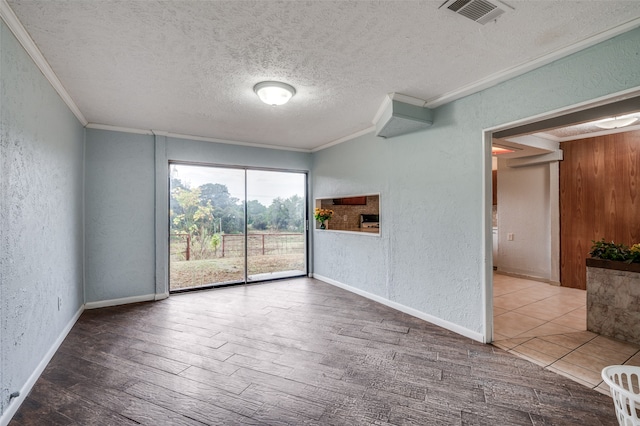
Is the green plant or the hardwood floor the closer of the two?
the hardwood floor

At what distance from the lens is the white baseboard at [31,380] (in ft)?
6.07

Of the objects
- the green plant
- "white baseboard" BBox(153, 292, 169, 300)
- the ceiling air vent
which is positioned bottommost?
"white baseboard" BBox(153, 292, 169, 300)

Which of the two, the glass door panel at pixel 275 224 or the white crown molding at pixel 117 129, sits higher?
the white crown molding at pixel 117 129

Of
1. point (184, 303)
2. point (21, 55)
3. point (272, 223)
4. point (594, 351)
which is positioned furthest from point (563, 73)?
point (184, 303)

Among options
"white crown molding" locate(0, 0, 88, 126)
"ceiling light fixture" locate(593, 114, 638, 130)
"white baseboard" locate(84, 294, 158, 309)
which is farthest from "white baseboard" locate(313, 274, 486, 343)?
"white crown molding" locate(0, 0, 88, 126)

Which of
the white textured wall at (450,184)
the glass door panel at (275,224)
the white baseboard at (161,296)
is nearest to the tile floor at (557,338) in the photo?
the white textured wall at (450,184)

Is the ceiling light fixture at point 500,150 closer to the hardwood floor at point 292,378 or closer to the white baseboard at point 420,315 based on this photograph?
the white baseboard at point 420,315

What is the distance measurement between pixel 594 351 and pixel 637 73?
8.00 ft

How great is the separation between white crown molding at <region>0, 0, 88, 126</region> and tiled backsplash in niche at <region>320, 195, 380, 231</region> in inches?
159

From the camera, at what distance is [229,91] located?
3.04 m

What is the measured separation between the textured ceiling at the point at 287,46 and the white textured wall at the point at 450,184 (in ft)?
0.72

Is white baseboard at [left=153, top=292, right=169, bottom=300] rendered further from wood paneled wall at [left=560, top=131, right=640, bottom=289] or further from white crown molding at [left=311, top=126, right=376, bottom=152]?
wood paneled wall at [left=560, top=131, right=640, bottom=289]

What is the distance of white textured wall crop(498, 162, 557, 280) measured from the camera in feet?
18.1

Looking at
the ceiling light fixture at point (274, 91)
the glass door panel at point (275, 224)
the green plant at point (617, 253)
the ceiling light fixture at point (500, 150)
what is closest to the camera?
the ceiling light fixture at point (274, 91)
